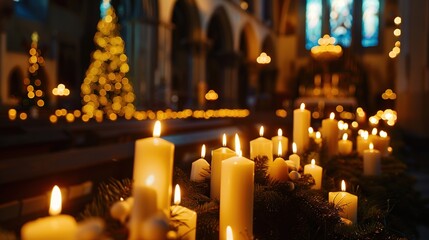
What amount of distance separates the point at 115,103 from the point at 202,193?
35.8 feet

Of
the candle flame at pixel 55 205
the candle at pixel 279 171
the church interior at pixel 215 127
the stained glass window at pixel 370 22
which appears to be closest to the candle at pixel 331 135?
the church interior at pixel 215 127

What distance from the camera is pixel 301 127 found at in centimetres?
179

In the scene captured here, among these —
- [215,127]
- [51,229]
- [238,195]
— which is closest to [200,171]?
[238,195]

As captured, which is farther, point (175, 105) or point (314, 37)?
point (314, 37)

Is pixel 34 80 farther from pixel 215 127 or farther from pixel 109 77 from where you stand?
pixel 215 127

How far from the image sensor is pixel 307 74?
17.8 metres

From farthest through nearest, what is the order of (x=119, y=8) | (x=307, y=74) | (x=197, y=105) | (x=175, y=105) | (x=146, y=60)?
(x=307, y=74) < (x=119, y=8) < (x=197, y=105) < (x=175, y=105) < (x=146, y=60)

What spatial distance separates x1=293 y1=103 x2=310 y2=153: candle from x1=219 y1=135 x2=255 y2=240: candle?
99 cm

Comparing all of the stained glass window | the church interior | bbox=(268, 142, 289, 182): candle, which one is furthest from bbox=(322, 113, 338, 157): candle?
the stained glass window

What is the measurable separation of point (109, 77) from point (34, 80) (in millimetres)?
2854

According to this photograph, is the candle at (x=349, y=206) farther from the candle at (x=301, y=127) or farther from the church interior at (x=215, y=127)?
the candle at (x=301, y=127)

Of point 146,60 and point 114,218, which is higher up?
point 146,60

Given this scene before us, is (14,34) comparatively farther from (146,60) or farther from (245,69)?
(245,69)

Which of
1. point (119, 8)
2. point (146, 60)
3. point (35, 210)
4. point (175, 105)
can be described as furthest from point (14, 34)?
point (35, 210)
